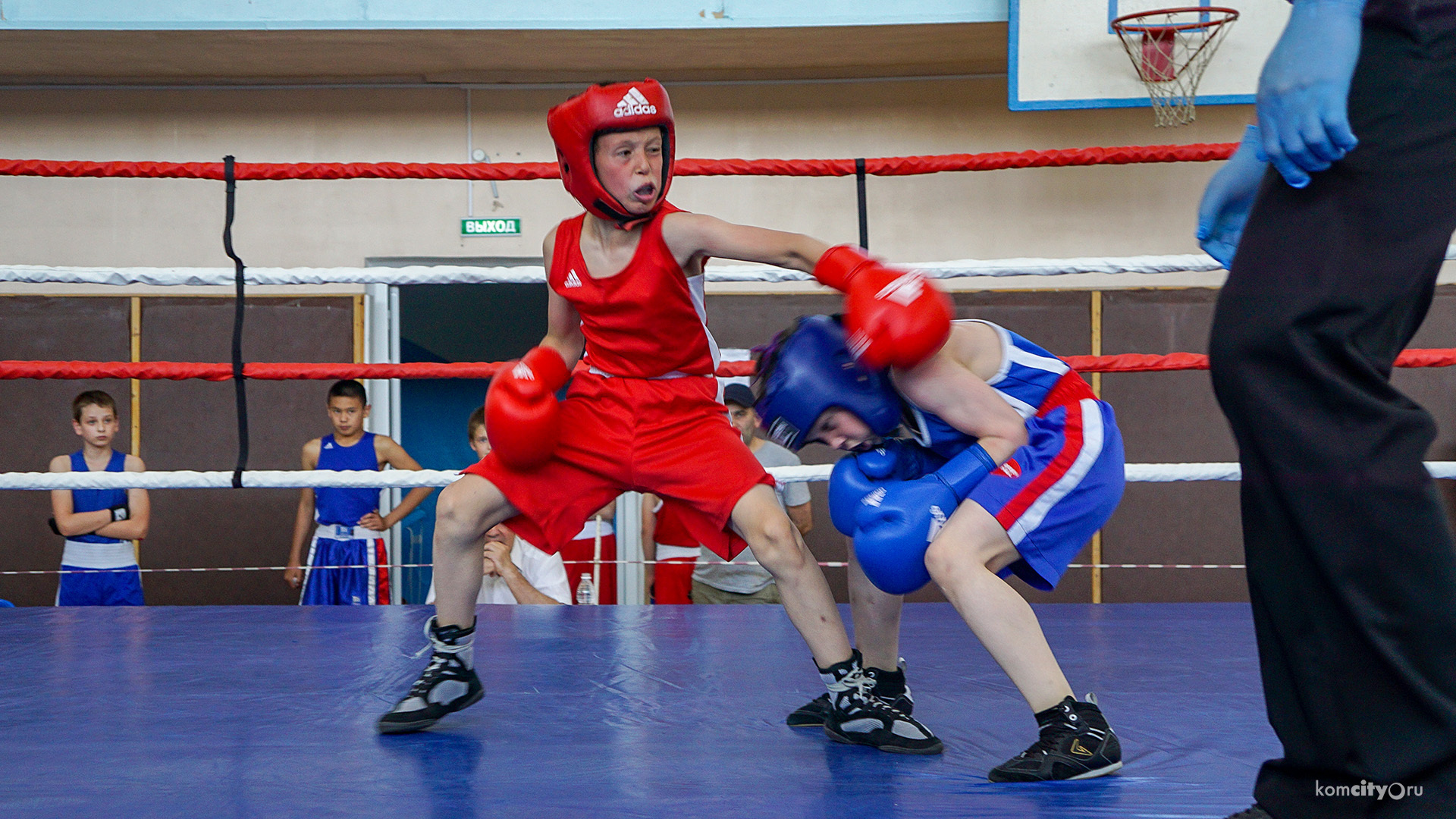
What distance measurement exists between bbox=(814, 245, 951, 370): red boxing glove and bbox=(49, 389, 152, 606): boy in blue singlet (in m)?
3.14

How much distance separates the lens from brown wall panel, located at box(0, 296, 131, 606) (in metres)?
4.71

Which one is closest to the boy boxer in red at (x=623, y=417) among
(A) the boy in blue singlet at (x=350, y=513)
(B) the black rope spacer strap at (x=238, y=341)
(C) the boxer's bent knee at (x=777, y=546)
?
(C) the boxer's bent knee at (x=777, y=546)

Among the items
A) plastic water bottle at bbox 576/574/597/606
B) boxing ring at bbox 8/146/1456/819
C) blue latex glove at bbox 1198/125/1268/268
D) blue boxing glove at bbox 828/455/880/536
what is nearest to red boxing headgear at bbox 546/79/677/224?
blue boxing glove at bbox 828/455/880/536

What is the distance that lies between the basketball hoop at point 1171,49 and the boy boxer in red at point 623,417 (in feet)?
9.45

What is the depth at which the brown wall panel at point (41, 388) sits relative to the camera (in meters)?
4.71

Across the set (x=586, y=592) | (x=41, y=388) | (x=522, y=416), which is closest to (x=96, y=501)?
(x=41, y=388)

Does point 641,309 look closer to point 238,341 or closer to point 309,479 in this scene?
point 309,479

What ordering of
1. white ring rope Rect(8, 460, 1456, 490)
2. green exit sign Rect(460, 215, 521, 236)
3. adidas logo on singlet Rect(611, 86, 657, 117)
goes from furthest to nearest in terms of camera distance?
green exit sign Rect(460, 215, 521, 236), white ring rope Rect(8, 460, 1456, 490), adidas logo on singlet Rect(611, 86, 657, 117)

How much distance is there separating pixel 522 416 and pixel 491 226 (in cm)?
356

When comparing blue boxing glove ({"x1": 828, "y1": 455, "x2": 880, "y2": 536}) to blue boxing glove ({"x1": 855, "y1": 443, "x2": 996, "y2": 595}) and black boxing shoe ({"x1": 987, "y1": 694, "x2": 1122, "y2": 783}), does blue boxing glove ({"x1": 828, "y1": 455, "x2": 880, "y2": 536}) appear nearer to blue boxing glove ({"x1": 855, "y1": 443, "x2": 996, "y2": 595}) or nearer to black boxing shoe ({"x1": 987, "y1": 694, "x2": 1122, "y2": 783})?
blue boxing glove ({"x1": 855, "y1": 443, "x2": 996, "y2": 595})

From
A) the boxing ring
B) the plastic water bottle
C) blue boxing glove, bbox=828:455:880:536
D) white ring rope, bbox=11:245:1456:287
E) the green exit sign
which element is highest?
the green exit sign

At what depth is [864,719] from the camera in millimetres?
1545

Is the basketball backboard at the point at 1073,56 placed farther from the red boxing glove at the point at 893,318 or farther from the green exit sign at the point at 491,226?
the red boxing glove at the point at 893,318

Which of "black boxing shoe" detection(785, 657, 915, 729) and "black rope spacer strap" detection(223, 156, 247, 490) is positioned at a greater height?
"black rope spacer strap" detection(223, 156, 247, 490)
